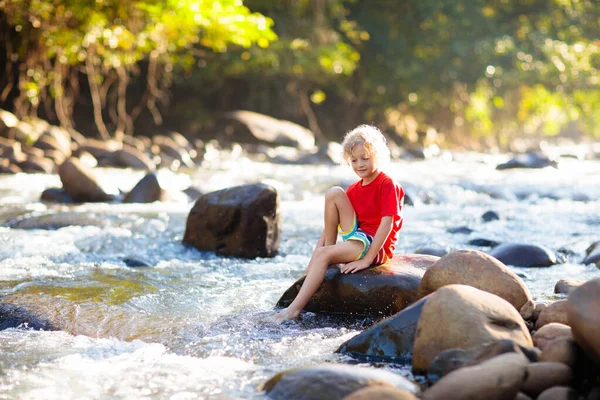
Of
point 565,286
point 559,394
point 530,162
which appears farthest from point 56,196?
point 530,162

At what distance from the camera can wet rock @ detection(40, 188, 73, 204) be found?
9539mm

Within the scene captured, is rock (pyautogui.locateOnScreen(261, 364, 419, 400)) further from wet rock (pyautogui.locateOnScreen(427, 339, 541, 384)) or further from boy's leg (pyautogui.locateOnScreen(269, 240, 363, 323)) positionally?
boy's leg (pyautogui.locateOnScreen(269, 240, 363, 323))

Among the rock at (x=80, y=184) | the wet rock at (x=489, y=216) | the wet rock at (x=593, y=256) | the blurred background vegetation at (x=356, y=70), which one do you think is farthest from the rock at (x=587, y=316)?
the blurred background vegetation at (x=356, y=70)

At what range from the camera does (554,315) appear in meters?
3.85

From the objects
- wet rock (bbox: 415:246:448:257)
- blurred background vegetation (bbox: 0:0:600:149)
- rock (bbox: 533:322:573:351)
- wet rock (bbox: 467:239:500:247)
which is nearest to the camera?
rock (bbox: 533:322:573:351)

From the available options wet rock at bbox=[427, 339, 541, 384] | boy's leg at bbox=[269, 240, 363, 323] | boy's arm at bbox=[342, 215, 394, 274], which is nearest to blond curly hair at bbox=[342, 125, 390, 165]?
boy's arm at bbox=[342, 215, 394, 274]

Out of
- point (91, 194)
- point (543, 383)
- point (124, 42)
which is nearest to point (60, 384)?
point (543, 383)

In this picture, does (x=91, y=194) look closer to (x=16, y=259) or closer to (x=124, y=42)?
(x=16, y=259)

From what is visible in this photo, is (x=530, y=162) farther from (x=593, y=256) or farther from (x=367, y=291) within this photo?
(x=367, y=291)

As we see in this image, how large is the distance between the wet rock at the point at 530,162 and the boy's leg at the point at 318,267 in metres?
12.4

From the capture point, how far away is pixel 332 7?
23.4 metres

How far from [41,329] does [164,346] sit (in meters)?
0.78

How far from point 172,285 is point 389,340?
2.10 metres

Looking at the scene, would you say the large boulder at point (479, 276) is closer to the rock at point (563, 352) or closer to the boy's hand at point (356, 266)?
the boy's hand at point (356, 266)
